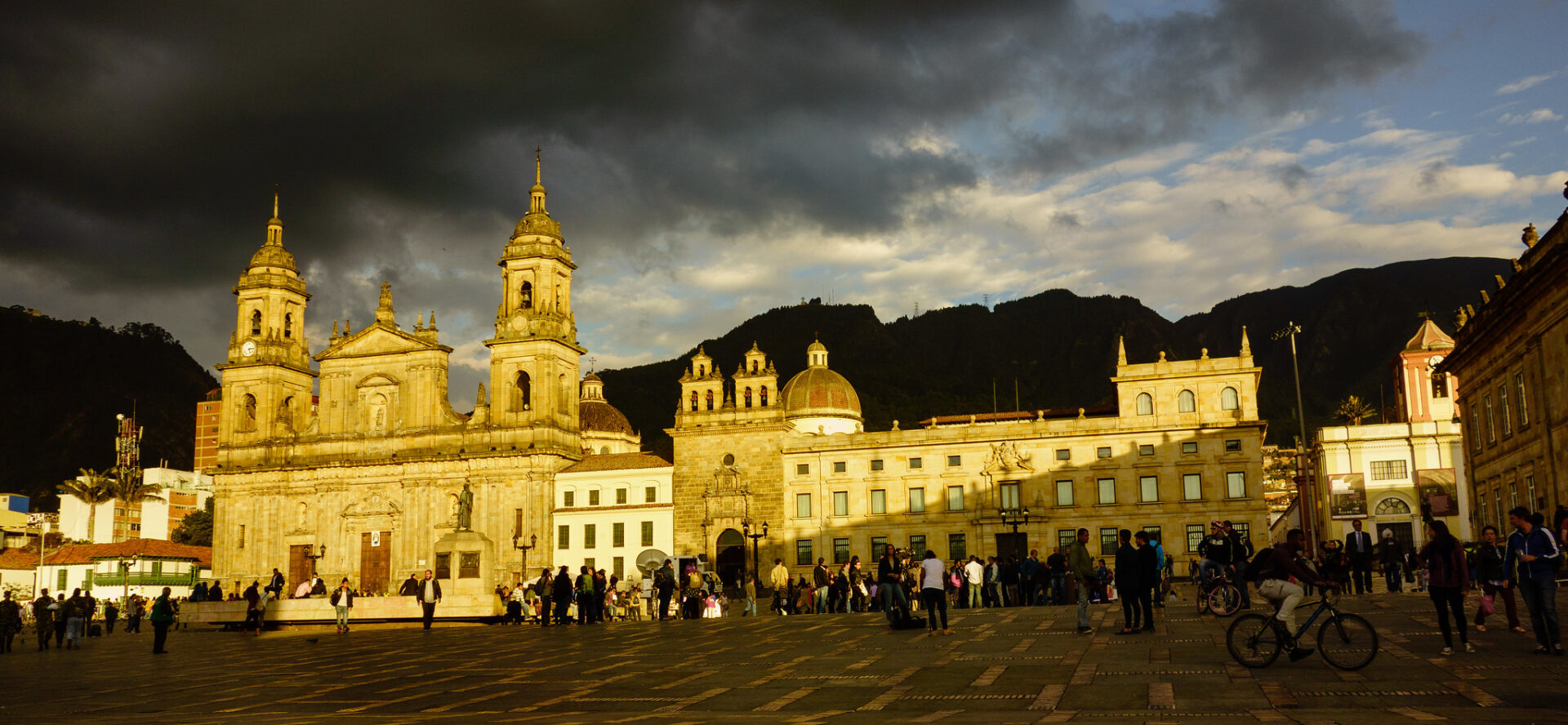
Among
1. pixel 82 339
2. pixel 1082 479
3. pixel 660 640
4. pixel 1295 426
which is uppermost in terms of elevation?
pixel 82 339

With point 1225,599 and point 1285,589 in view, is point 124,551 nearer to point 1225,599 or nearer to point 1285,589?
point 1225,599

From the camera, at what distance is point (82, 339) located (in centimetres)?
16250

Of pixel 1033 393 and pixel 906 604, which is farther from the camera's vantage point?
pixel 1033 393

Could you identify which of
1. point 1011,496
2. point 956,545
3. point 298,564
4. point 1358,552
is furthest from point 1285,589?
point 298,564

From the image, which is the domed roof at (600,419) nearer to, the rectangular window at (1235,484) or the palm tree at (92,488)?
the palm tree at (92,488)

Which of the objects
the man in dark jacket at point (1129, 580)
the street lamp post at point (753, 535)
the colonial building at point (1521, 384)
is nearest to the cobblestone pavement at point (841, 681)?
the man in dark jacket at point (1129, 580)

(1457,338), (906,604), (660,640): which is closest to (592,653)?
(660,640)

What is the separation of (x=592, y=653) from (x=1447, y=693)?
13.5 metres

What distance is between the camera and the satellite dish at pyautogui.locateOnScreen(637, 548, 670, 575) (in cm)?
6255

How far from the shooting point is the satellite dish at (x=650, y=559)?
205ft

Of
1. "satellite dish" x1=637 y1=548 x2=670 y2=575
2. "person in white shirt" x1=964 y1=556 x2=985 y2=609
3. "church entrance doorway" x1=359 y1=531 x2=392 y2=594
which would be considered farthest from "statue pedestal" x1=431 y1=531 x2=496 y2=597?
"church entrance doorway" x1=359 y1=531 x2=392 y2=594

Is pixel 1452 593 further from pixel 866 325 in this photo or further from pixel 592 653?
pixel 866 325

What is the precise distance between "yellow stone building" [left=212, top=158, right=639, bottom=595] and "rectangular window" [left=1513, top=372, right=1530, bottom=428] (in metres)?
48.9

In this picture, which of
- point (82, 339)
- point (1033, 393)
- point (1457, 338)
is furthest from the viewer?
point (1033, 393)
